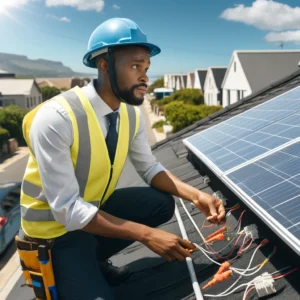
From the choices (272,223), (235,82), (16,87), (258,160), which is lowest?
(235,82)

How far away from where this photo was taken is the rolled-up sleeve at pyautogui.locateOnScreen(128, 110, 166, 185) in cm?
327

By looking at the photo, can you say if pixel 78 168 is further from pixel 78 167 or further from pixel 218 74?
pixel 218 74

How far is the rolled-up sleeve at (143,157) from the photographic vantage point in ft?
10.7

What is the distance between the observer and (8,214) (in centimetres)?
1041

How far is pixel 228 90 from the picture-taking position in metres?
38.1

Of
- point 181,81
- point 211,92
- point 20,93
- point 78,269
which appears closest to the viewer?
point 78,269

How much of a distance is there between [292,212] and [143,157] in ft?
4.38

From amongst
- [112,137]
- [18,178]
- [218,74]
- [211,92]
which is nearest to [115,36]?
[112,137]

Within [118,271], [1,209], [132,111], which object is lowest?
[1,209]

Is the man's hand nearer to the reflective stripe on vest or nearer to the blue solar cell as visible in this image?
the blue solar cell

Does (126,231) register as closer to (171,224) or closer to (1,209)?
(171,224)

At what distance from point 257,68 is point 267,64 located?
1350mm

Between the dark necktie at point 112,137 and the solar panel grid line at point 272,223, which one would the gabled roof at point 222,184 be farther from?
the dark necktie at point 112,137

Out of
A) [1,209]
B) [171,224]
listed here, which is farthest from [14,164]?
[171,224]
